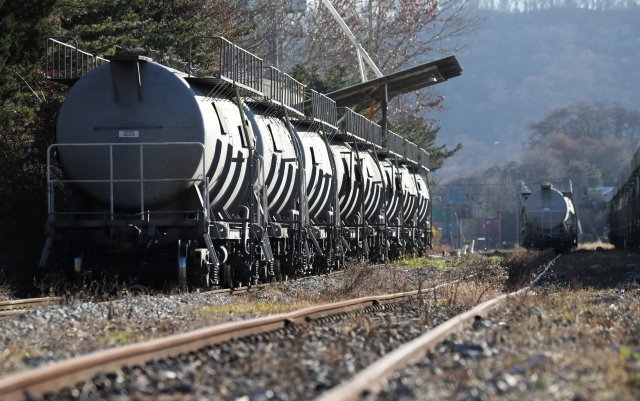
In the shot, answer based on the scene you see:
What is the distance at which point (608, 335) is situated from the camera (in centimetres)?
887

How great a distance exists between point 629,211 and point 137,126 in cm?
3130

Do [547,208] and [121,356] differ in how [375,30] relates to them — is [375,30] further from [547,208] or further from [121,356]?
[121,356]

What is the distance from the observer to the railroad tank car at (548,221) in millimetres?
45000

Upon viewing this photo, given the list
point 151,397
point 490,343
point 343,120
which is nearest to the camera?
point 151,397

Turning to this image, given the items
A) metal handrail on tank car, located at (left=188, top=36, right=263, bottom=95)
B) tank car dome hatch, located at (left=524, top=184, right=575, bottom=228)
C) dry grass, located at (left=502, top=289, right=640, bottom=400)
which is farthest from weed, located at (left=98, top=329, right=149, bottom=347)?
tank car dome hatch, located at (left=524, top=184, right=575, bottom=228)

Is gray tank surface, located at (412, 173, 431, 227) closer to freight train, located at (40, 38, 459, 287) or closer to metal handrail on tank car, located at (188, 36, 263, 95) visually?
freight train, located at (40, 38, 459, 287)

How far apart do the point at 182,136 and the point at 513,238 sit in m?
102

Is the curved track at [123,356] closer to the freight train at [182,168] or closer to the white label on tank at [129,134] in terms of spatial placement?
the freight train at [182,168]

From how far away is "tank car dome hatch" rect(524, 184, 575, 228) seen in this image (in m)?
45.3

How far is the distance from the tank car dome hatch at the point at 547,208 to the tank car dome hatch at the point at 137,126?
106 feet

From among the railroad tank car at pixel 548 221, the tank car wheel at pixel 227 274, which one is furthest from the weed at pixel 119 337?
the railroad tank car at pixel 548 221

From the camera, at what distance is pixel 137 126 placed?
1504 cm

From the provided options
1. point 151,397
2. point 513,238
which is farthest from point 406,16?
point 513,238

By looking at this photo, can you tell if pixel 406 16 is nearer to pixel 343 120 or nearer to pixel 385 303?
pixel 343 120
